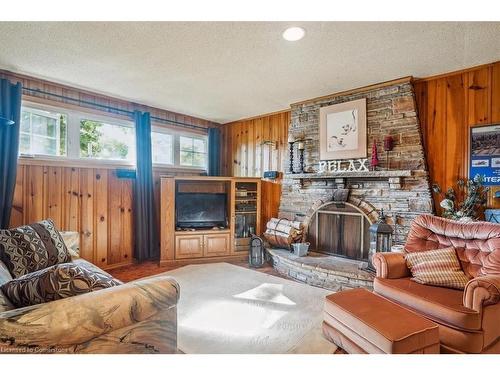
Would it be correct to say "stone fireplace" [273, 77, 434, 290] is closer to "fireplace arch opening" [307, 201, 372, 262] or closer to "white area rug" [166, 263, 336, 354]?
"fireplace arch opening" [307, 201, 372, 262]

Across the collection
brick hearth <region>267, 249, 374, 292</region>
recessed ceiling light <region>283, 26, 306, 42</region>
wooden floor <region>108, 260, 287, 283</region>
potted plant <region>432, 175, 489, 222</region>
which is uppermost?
recessed ceiling light <region>283, 26, 306, 42</region>

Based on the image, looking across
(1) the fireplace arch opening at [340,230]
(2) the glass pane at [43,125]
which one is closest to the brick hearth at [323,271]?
(1) the fireplace arch opening at [340,230]

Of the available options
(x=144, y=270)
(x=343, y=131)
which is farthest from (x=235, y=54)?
(x=144, y=270)

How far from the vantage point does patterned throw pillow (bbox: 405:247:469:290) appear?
200cm

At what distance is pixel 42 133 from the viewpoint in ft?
10.5

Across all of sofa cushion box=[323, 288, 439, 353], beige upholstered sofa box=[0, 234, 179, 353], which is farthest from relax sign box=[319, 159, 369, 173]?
beige upholstered sofa box=[0, 234, 179, 353]

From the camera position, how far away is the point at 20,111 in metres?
2.91

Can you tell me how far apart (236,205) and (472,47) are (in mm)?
3377

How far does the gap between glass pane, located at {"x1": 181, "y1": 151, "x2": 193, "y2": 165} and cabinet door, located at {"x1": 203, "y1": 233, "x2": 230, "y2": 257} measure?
145 centimetres

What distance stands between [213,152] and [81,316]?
13.6 ft

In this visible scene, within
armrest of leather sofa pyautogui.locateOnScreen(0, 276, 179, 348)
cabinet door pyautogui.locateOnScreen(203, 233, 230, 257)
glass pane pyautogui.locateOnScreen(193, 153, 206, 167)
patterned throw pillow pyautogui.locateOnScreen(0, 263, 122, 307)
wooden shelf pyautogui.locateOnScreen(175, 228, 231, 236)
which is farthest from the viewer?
glass pane pyautogui.locateOnScreen(193, 153, 206, 167)

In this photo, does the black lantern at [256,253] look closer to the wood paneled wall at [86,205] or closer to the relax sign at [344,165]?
the relax sign at [344,165]
